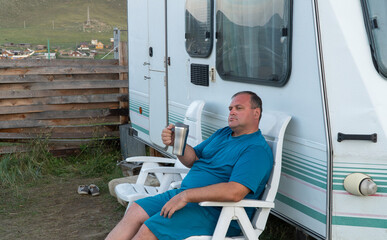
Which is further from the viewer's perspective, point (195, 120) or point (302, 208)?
point (195, 120)

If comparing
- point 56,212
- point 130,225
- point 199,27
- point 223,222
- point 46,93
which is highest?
point 199,27

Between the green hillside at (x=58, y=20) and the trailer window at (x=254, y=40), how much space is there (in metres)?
35.8

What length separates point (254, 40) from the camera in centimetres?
345

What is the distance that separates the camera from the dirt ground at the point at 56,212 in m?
4.62

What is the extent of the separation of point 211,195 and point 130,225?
0.63m

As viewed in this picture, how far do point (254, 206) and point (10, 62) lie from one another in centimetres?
514

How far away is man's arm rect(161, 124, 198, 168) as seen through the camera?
3.29 metres

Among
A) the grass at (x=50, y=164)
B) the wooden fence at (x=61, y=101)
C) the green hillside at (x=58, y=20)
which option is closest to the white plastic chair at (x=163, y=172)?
the grass at (x=50, y=164)

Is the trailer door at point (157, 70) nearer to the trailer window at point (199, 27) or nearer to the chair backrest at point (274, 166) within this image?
the trailer window at point (199, 27)

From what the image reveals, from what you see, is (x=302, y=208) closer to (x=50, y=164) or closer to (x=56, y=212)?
(x=56, y=212)

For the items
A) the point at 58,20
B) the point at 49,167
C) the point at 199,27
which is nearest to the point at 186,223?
the point at 199,27

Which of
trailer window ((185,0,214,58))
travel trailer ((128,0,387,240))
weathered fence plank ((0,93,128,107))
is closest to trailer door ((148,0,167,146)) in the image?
trailer window ((185,0,214,58))

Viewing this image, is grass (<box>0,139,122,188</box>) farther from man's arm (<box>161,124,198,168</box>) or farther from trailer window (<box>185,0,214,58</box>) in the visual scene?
man's arm (<box>161,124,198,168</box>)

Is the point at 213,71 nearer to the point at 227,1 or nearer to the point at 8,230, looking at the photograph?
the point at 227,1
